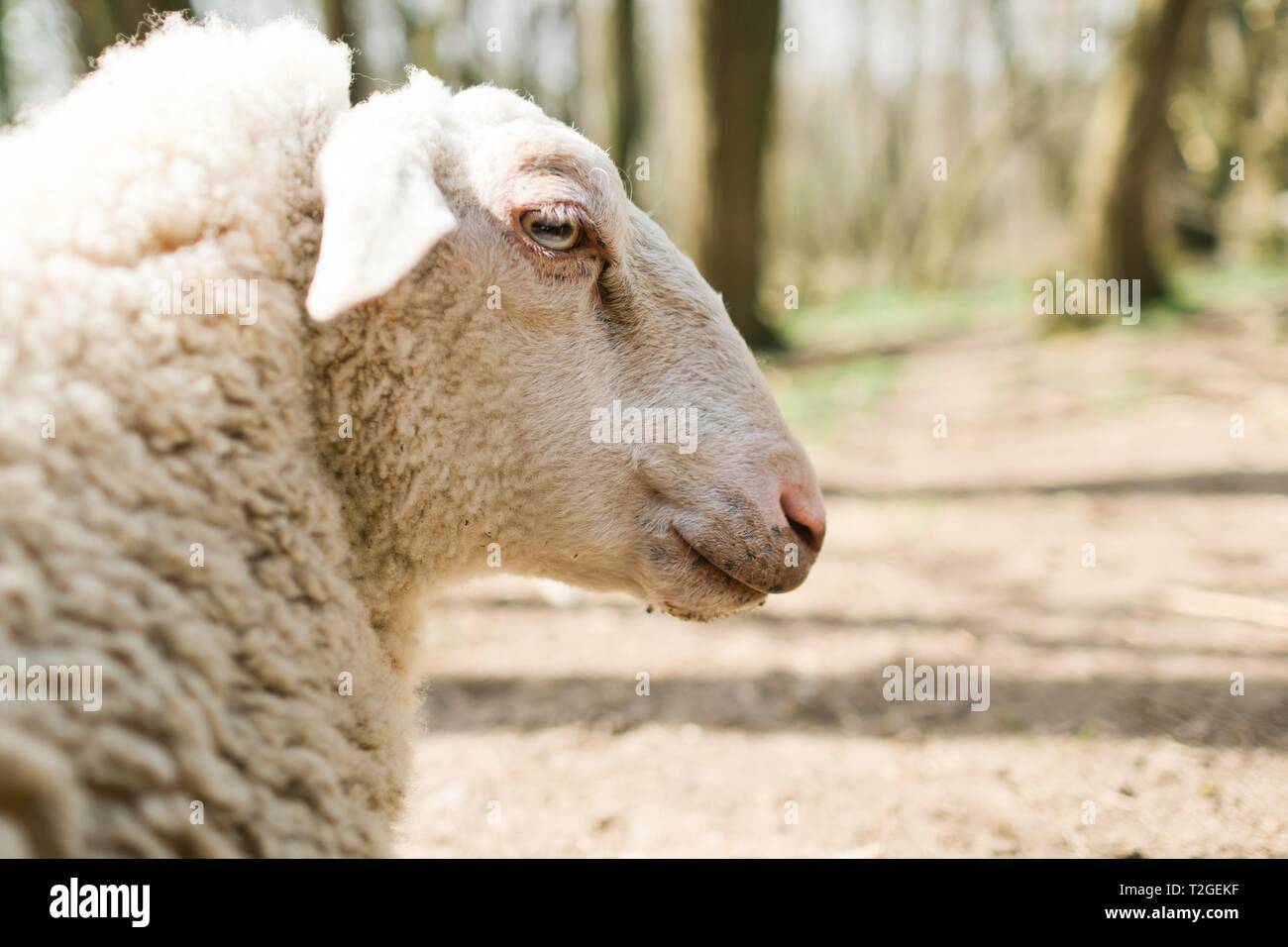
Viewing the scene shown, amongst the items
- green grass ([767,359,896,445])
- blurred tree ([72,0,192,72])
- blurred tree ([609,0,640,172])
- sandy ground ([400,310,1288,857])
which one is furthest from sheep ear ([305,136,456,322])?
blurred tree ([609,0,640,172])

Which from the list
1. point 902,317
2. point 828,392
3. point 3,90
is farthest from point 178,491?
point 3,90

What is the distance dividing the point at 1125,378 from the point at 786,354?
388 cm

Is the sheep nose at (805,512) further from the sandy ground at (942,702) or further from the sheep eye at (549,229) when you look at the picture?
the sandy ground at (942,702)

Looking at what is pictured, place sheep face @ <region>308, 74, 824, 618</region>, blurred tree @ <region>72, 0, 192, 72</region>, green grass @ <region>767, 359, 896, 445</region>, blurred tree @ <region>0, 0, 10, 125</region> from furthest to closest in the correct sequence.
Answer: blurred tree @ <region>0, 0, 10, 125</region> < green grass @ <region>767, 359, 896, 445</region> < blurred tree @ <region>72, 0, 192, 72</region> < sheep face @ <region>308, 74, 824, 618</region>

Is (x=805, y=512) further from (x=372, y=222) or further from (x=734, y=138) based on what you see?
(x=734, y=138)

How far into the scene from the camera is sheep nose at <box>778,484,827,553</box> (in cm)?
227

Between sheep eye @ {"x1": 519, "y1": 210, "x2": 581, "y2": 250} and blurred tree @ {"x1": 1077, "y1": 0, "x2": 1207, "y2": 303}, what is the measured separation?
8.18 m

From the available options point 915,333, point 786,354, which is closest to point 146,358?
point 786,354

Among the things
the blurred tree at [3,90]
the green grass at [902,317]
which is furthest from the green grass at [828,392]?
the blurred tree at [3,90]

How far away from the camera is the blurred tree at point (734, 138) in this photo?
9.36 meters

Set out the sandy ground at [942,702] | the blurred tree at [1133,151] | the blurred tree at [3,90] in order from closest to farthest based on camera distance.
A: the sandy ground at [942,702] < the blurred tree at [1133,151] < the blurred tree at [3,90]

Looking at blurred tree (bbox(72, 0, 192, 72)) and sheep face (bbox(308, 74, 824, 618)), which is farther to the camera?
blurred tree (bbox(72, 0, 192, 72))

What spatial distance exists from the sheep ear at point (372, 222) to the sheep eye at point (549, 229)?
0.29m

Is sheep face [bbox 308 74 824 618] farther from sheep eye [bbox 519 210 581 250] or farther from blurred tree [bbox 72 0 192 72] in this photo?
blurred tree [bbox 72 0 192 72]
